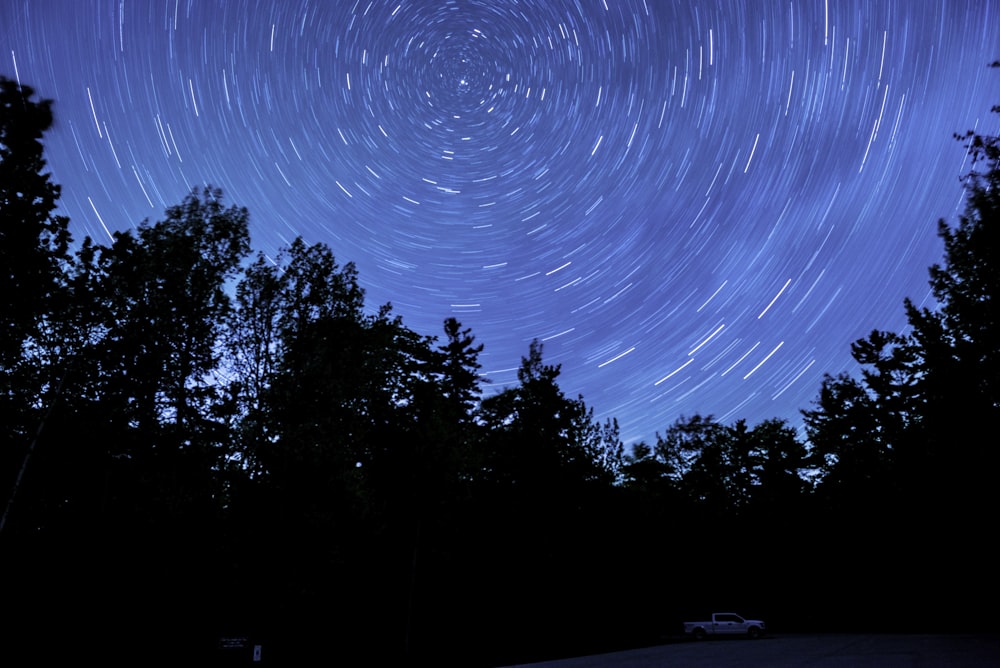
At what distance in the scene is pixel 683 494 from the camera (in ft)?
173

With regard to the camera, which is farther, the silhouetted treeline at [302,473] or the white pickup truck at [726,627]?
the white pickup truck at [726,627]

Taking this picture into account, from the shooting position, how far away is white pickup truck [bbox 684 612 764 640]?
124 ft

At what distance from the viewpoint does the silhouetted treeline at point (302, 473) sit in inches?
695

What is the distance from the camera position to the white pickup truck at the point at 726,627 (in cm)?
3788

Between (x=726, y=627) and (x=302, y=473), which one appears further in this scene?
(x=726, y=627)

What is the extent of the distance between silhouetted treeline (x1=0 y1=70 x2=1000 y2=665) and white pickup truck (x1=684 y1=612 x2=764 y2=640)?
3.29 metres

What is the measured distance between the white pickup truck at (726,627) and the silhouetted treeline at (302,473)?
3286 mm

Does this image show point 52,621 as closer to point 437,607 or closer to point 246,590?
point 246,590

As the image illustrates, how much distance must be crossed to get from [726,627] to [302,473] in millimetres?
32617

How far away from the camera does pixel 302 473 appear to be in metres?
18.4

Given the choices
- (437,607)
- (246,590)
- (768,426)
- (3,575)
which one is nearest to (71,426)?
(3,575)

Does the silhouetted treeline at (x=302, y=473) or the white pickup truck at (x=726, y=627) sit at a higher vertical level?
the silhouetted treeline at (x=302, y=473)

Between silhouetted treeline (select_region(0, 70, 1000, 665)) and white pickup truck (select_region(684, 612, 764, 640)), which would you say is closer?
silhouetted treeline (select_region(0, 70, 1000, 665))

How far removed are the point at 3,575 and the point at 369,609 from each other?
14.3m
